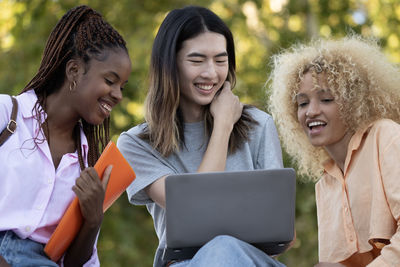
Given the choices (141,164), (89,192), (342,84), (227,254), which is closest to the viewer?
(227,254)

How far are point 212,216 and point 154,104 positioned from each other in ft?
3.14

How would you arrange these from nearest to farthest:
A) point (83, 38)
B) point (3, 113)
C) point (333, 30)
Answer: point (3, 113)
point (83, 38)
point (333, 30)

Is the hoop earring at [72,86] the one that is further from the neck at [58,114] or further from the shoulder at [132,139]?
the shoulder at [132,139]

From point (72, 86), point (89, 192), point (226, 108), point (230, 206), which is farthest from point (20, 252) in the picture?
point (226, 108)

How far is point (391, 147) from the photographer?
2.95 meters

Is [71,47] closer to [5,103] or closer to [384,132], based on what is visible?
[5,103]

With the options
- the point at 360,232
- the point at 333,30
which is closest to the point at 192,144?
the point at 360,232

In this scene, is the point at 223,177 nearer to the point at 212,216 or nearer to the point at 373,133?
the point at 212,216

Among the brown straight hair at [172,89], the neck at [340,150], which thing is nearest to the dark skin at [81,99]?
the brown straight hair at [172,89]

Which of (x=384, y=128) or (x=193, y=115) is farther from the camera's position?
(x=193, y=115)

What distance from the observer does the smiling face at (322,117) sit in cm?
317

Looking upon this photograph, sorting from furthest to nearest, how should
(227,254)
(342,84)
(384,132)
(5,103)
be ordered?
(342,84)
(384,132)
(5,103)
(227,254)

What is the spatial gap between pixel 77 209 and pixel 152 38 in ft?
18.4

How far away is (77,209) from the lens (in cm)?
272
